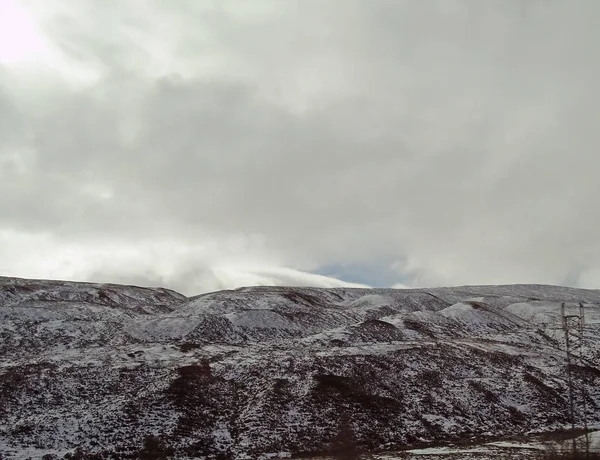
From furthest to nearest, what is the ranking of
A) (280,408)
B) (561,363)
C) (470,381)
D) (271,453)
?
(561,363), (470,381), (280,408), (271,453)

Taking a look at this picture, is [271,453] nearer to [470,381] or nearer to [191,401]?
[191,401]

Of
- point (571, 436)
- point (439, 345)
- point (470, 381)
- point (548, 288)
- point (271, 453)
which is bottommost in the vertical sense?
point (271, 453)

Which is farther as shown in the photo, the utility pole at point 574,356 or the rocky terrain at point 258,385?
the utility pole at point 574,356

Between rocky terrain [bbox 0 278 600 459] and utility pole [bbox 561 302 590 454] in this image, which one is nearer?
rocky terrain [bbox 0 278 600 459]

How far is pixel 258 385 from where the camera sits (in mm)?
37562

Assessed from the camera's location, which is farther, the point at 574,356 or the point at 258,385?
the point at 574,356

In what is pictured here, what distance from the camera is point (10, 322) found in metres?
55.9

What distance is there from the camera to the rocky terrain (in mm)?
29984

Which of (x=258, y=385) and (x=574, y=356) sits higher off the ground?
(x=574, y=356)

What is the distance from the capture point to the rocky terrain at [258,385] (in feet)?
→ 98.4

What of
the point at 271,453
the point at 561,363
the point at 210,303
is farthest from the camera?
the point at 210,303

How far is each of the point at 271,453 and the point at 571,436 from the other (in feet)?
65.1

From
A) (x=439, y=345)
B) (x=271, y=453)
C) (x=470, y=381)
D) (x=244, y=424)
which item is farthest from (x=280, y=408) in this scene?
(x=439, y=345)

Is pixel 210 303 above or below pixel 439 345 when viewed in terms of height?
above
